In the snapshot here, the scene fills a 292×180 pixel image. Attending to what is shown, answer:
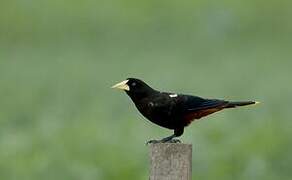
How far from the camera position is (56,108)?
52.0 feet

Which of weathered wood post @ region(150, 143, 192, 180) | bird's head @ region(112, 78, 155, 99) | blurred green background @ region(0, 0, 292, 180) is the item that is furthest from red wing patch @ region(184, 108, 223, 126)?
blurred green background @ region(0, 0, 292, 180)

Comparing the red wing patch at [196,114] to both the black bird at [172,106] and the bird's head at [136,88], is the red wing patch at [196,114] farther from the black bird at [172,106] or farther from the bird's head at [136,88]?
the bird's head at [136,88]

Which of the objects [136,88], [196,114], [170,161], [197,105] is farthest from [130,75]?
[170,161]

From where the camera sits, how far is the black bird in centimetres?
805

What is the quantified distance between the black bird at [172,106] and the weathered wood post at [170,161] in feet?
3.57

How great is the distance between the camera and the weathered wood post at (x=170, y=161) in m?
6.87

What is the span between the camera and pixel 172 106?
8094 mm

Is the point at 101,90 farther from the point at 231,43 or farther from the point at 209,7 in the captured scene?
the point at 209,7

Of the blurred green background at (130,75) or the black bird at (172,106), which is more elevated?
the blurred green background at (130,75)

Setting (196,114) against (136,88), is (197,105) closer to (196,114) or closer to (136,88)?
(196,114)

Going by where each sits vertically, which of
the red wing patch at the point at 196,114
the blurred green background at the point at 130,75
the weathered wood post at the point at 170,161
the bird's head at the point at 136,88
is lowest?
the weathered wood post at the point at 170,161

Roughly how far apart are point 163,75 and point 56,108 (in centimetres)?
321

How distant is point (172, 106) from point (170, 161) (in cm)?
124

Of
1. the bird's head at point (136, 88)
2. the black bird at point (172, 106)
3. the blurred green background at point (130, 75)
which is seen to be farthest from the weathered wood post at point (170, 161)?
the blurred green background at point (130, 75)
